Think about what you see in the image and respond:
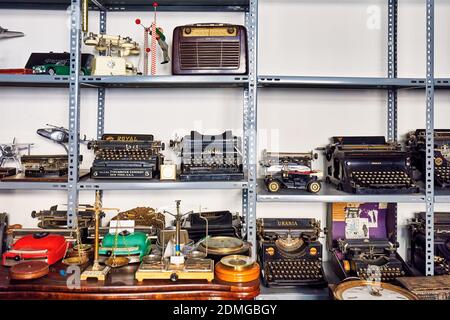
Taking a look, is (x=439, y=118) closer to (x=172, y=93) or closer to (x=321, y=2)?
(x=321, y=2)

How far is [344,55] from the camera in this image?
2.62 m

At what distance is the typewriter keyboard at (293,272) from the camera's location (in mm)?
2092

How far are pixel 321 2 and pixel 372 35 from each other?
1.37 feet

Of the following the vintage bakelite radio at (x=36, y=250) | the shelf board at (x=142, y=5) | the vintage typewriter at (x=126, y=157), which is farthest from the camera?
the shelf board at (x=142, y=5)

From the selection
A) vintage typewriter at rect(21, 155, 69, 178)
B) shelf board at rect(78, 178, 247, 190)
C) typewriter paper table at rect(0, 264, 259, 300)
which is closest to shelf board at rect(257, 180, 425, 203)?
shelf board at rect(78, 178, 247, 190)

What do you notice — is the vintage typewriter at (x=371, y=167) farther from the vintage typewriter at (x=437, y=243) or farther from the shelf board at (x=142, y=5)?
the shelf board at (x=142, y=5)

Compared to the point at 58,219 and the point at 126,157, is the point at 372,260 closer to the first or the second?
the point at 126,157

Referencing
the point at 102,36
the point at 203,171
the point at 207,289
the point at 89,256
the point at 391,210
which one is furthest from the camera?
the point at 391,210

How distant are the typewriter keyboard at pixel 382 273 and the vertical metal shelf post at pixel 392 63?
92 cm

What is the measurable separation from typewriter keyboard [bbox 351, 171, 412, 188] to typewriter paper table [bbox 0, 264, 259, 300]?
87 centimetres

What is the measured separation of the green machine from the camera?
6.20ft

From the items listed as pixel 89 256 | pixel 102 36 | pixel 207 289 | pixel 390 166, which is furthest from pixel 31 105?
pixel 390 166

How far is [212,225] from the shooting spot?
2.23 m

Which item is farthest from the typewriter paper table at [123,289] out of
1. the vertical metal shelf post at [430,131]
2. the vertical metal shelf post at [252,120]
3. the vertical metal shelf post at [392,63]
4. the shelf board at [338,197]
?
the vertical metal shelf post at [392,63]
